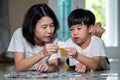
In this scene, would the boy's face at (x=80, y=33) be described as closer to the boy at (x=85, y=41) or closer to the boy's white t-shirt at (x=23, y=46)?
the boy at (x=85, y=41)

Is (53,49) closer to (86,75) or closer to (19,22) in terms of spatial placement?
(86,75)

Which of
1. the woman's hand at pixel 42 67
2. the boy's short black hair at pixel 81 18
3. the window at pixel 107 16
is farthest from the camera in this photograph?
the window at pixel 107 16

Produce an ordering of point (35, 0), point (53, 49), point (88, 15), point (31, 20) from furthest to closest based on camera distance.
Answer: point (35, 0)
point (88, 15)
point (31, 20)
point (53, 49)

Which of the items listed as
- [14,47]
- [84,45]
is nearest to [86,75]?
[84,45]

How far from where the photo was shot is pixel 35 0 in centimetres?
214

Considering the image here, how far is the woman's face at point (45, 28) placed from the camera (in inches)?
49.1

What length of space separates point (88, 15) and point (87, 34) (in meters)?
0.09

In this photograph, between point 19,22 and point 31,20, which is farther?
point 19,22

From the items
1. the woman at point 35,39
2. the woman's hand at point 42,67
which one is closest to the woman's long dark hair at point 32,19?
the woman at point 35,39

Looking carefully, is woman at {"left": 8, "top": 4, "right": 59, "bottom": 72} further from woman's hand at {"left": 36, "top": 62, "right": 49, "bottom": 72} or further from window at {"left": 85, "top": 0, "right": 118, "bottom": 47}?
window at {"left": 85, "top": 0, "right": 118, "bottom": 47}

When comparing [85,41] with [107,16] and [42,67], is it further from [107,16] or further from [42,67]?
[107,16]

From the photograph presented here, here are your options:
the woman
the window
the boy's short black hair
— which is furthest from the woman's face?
the window

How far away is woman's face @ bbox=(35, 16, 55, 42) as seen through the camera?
1.25m

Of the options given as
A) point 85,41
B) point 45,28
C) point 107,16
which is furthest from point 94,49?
point 107,16
